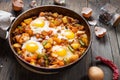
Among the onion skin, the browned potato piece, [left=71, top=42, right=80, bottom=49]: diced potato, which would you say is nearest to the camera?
the onion skin

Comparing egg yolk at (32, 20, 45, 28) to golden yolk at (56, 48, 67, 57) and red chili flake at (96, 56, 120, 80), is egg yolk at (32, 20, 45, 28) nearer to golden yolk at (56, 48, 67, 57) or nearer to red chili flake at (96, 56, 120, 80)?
Answer: golden yolk at (56, 48, 67, 57)

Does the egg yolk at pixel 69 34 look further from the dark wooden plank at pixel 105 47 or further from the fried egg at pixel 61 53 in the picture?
the dark wooden plank at pixel 105 47

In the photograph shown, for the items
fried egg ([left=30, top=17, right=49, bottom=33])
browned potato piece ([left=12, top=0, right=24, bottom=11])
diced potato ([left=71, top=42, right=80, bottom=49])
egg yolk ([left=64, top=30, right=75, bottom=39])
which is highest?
browned potato piece ([left=12, top=0, right=24, bottom=11])

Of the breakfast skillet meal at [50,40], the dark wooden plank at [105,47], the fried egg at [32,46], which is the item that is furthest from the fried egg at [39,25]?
the dark wooden plank at [105,47]

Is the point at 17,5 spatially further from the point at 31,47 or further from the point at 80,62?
the point at 80,62

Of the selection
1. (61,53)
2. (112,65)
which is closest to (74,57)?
(61,53)

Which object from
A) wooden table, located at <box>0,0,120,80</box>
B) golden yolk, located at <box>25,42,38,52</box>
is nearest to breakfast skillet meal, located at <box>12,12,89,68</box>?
golden yolk, located at <box>25,42,38,52</box>
